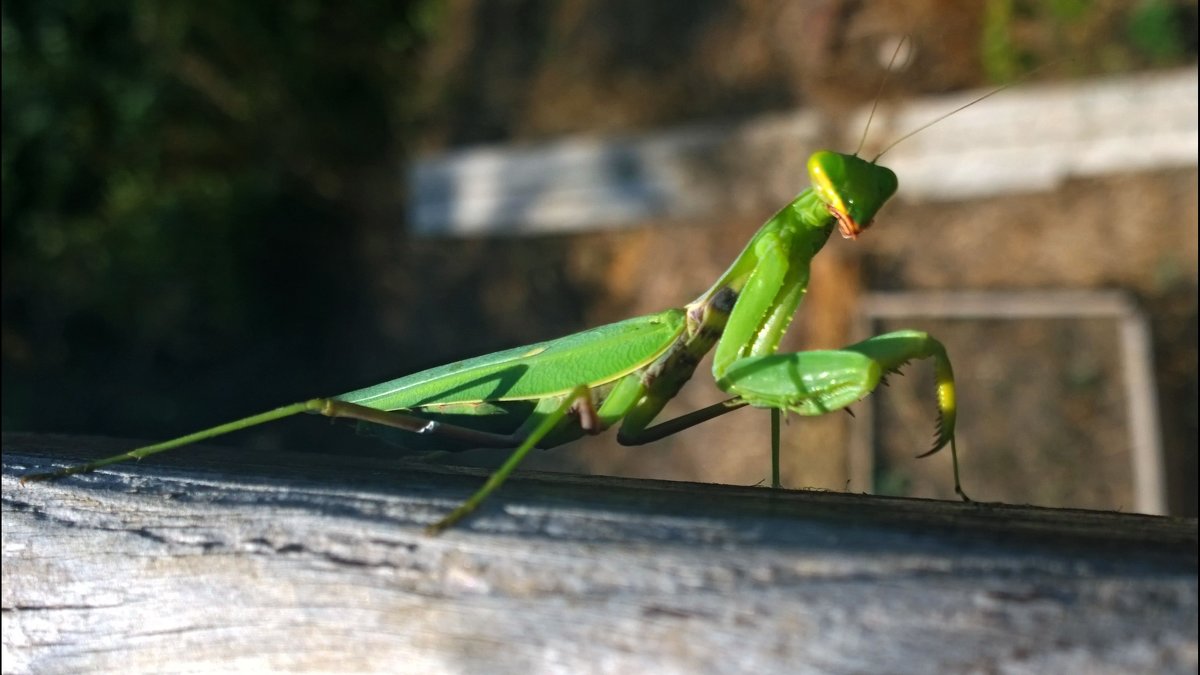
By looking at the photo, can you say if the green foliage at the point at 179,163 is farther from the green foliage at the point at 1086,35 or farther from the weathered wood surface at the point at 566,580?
the green foliage at the point at 1086,35

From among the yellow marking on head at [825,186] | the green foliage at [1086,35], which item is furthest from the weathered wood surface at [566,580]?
the green foliage at [1086,35]

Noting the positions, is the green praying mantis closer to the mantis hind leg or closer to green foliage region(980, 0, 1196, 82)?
the mantis hind leg

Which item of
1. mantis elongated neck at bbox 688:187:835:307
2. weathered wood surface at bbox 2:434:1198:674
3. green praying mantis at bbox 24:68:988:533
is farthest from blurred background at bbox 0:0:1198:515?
weathered wood surface at bbox 2:434:1198:674

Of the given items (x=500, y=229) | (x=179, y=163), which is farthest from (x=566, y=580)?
(x=179, y=163)

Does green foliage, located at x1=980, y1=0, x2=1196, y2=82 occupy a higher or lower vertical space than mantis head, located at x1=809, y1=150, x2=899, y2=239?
higher

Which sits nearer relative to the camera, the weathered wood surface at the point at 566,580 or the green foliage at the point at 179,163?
the weathered wood surface at the point at 566,580

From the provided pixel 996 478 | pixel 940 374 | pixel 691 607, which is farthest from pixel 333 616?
pixel 996 478
